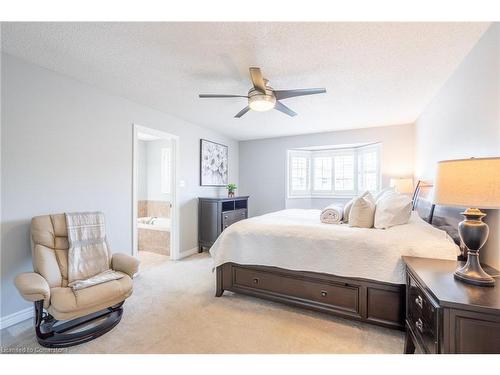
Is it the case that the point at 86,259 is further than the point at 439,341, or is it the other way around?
the point at 86,259

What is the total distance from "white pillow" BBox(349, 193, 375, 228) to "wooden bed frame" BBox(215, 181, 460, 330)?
57 centimetres

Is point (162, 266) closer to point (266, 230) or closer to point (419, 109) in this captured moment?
point (266, 230)

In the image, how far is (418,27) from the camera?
163 centimetres

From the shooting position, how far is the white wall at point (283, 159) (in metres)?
4.33

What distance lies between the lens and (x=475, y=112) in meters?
1.81

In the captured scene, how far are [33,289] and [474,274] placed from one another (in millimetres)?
2865

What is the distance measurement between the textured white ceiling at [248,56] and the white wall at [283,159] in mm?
1294

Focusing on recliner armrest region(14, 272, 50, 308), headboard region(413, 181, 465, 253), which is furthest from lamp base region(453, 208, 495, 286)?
recliner armrest region(14, 272, 50, 308)

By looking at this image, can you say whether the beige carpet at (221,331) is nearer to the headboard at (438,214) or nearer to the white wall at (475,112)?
the headboard at (438,214)

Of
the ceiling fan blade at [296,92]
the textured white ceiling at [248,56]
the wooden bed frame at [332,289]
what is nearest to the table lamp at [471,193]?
the wooden bed frame at [332,289]

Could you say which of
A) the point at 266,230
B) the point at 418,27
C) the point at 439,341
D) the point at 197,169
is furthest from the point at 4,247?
the point at 418,27

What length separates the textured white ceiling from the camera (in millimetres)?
1671

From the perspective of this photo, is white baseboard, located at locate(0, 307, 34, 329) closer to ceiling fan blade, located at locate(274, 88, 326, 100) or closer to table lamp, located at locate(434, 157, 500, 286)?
ceiling fan blade, located at locate(274, 88, 326, 100)
